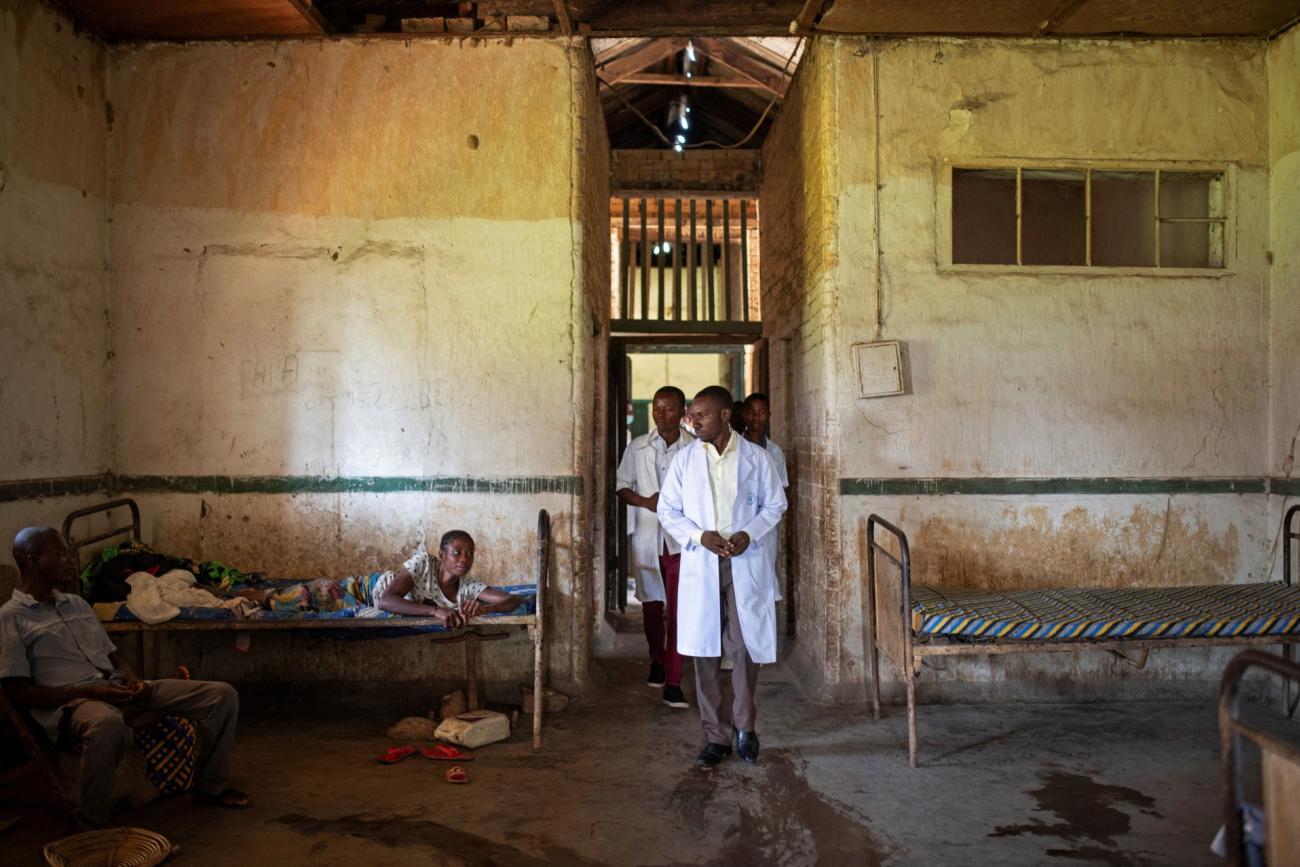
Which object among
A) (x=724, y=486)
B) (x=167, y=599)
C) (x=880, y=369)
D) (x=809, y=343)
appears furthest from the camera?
(x=809, y=343)

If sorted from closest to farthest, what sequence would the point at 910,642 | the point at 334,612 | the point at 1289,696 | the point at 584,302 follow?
1. the point at 910,642
2. the point at 334,612
3. the point at 1289,696
4. the point at 584,302

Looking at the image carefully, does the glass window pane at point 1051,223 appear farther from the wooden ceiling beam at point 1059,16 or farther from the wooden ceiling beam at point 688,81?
the wooden ceiling beam at point 688,81

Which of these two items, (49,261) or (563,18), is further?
(563,18)

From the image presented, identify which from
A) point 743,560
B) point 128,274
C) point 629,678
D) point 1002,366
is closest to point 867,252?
point 1002,366

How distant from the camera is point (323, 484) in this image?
18.7 feet

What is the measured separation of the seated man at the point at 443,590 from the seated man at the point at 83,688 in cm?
96

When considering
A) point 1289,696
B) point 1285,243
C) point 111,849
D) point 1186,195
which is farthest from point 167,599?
point 1285,243

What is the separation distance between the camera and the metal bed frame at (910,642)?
4.43 m

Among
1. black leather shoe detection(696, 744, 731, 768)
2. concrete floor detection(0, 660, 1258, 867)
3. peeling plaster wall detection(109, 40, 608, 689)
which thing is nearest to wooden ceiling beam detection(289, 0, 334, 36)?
peeling plaster wall detection(109, 40, 608, 689)

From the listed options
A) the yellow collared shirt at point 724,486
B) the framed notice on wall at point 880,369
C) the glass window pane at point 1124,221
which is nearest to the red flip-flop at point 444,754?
the yellow collared shirt at point 724,486

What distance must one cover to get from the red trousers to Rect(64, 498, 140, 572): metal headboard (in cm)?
326

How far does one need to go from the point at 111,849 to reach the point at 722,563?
288 centimetres

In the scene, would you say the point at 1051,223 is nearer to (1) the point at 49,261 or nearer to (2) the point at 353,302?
(2) the point at 353,302

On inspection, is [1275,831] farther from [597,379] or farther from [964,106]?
[597,379]
